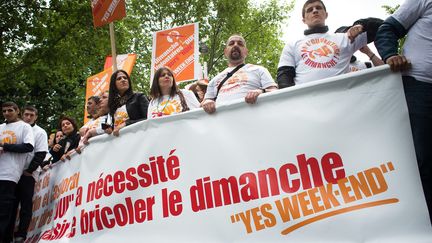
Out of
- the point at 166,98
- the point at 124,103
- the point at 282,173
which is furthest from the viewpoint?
the point at 124,103

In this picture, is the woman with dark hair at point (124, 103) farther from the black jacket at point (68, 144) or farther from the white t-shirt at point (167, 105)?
the black jacket at point (68, 144)

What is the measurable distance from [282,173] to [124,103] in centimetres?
226

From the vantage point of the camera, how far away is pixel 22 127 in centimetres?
537

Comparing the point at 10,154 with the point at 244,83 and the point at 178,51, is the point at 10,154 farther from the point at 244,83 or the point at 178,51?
the point at 178,51

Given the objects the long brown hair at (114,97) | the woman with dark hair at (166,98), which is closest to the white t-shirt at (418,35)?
the woman with dark hair at (166,98)

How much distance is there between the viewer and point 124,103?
4523mm

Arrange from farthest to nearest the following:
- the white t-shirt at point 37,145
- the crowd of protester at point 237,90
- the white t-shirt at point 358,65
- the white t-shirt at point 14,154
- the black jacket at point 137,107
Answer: the white t-shirt at point 37,145 < the white t-shirt at point 14,154 < the white t-shirt at point 358,65 < the black jacket at point 137,107 < the crowd of protester at point 237,90

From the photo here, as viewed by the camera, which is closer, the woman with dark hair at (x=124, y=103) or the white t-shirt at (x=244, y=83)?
the white t-shirt at (x=244, y=83)

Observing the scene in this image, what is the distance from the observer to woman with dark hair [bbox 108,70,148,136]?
437 centimetres

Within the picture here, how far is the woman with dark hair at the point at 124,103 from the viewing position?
14.3 ft

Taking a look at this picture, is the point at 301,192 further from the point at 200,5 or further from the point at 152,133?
the point at 200,5

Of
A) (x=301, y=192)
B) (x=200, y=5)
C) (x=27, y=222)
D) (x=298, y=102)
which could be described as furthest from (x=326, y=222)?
(x=200, y=5)

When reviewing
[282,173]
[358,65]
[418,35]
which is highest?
[358,65]

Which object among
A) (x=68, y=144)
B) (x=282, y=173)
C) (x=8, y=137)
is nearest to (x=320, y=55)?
(x=282, y=173)
